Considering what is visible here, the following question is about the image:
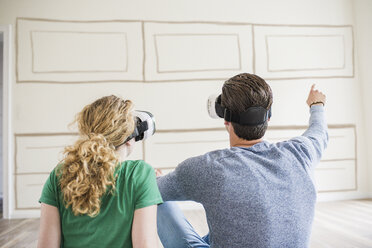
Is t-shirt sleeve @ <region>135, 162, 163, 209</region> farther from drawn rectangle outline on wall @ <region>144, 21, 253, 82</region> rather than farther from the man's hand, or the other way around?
drawn rectangle outline on wall @ <region>144, 21, 253, 82</region>

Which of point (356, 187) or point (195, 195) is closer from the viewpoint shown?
point (195, 195)

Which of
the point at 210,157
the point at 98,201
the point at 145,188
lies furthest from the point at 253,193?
the point at 98,201

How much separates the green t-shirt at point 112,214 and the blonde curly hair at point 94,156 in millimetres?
24

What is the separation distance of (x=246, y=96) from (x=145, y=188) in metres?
0.39

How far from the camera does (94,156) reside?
77 cm

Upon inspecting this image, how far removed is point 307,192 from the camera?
2.52ft

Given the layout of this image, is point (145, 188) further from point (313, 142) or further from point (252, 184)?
point (313, 142)

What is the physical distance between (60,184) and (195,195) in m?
0.37

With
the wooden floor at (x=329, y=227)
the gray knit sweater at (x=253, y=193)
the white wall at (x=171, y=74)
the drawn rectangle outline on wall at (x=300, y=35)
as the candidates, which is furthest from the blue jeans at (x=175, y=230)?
the drawn rectangle outline on wall at (x=300, y=35)

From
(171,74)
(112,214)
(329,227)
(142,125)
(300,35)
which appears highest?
(300,35)

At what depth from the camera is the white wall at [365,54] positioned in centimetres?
344

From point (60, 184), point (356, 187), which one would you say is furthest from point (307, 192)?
point (356, 187)

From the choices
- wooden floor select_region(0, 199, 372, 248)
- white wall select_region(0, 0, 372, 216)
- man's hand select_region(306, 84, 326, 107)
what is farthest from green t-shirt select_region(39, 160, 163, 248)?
white wall select_region(0, 0, 372, 216)

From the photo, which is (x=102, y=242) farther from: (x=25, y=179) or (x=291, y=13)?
(x=291, y=13)
